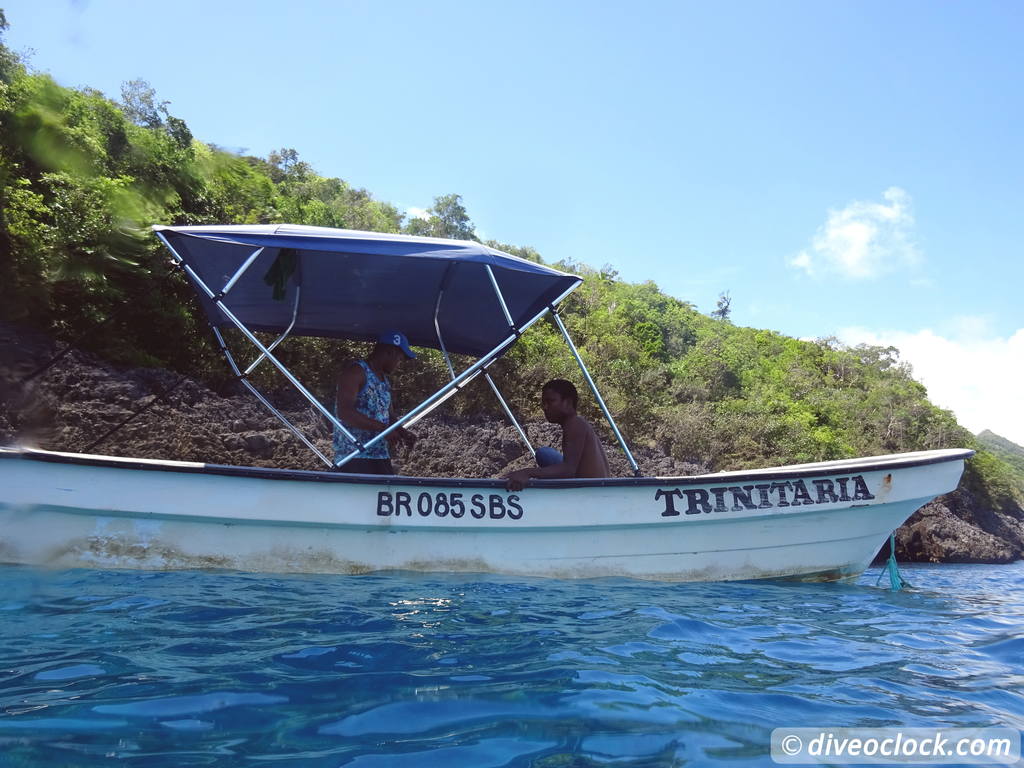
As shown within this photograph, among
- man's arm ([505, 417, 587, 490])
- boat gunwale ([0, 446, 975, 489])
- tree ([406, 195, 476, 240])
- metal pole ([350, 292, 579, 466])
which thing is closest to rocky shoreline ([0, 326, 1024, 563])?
boat gunwale ([0, 446, 975, 489])

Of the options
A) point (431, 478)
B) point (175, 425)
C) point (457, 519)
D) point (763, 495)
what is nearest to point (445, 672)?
point (431, 478)

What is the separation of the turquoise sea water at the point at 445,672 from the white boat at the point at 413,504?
0.34 m

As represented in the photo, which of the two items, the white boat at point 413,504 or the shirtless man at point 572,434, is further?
the shirtless man at point 572,434

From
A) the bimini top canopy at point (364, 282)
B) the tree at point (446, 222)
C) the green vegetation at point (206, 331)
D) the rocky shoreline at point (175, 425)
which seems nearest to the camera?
the bimini top canopy at point (364, 282)

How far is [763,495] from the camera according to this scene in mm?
5723

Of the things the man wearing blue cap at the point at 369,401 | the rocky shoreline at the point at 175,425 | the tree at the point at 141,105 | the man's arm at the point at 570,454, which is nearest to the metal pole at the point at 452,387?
the man wearing blue cap at the point at 369,401

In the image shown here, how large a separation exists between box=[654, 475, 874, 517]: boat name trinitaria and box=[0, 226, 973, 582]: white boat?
1cm

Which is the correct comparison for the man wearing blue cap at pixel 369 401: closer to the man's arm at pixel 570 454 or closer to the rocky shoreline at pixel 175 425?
the man's arm at pixel 570 454

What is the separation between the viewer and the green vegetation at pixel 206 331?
9461 millimetres

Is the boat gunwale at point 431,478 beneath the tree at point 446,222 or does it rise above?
beneath

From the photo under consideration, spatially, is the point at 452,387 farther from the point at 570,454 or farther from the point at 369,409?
the point at 570,454

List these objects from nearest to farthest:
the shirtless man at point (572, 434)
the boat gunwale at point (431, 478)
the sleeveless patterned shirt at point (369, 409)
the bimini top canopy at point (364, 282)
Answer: the boat gunwale at point (431, 478) < the bimini top canopy at point (364, 282) < the shirtless man at point (572, 434) < the sleeveless patterned shirt at point (369, 409)

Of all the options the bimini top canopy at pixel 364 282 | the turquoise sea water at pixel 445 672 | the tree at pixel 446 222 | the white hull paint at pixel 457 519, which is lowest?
the turquoise sea water at pixel 445 672

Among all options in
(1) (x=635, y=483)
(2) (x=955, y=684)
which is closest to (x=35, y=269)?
(1) (x=635, y=483)
